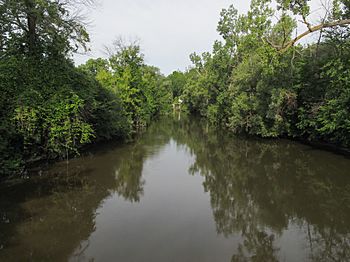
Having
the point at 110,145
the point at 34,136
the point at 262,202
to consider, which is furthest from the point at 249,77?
the point at 34,136

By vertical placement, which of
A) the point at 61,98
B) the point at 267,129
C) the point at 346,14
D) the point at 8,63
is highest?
the point at 346,14

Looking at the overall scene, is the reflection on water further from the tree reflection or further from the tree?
the tree

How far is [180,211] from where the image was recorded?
8.94 m

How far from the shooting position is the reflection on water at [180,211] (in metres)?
6.53

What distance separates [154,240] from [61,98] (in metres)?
8.37

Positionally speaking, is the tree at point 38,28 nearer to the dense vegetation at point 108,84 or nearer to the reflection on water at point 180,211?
the dense vegetation at point 108,84

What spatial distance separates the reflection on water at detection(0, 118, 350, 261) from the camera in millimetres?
6531

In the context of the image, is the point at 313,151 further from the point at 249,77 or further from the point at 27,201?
the point at 27,201

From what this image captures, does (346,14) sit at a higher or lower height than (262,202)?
higher

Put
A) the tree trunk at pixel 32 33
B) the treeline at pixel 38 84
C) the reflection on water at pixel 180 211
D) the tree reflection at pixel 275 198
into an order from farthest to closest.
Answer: the tree trunk at pixel 32 33, the treeline at pixel 38 84, the tree reflection at pixel 275 198, the reflection on water at pixel 180 211

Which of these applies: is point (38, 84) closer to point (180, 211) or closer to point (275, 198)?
point (180, 211)

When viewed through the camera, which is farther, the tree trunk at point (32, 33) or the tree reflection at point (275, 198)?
the tree trunk at point (32, 33)

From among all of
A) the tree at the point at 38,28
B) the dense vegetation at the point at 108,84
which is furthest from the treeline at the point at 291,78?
the tree at the point at 38,28

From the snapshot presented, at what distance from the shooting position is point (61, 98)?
12.4 meters
